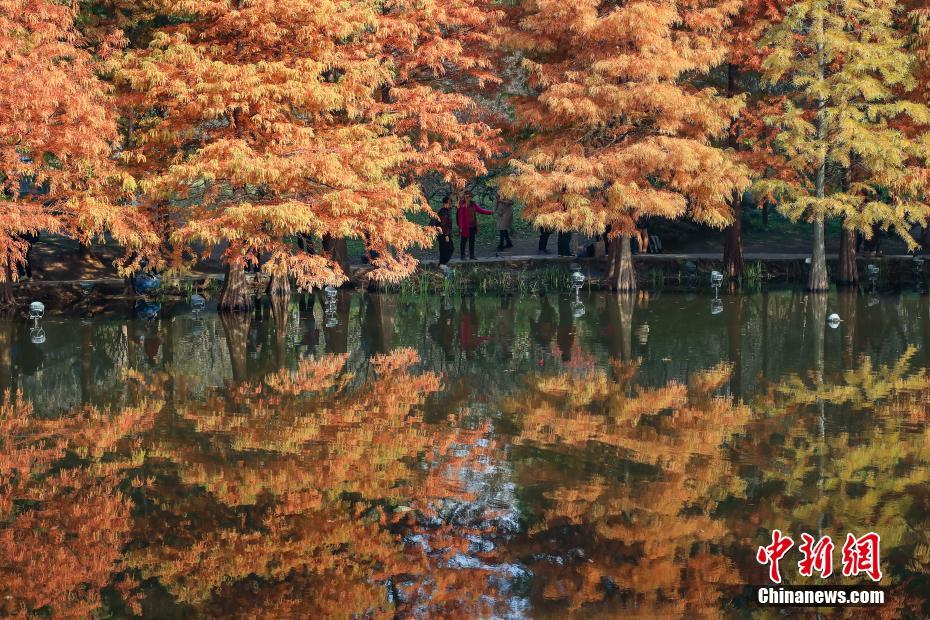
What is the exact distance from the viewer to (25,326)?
23188mm

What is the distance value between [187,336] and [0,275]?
5689 mm

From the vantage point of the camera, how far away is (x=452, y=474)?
10.2 m

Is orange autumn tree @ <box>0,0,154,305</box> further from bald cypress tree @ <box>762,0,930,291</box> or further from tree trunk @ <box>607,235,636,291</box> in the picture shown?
bald cypress tree @ <box>762,0,930,291</box>

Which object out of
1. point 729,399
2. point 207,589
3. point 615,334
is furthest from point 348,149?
point 207,589

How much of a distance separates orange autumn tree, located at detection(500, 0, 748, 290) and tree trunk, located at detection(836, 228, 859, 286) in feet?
14.7

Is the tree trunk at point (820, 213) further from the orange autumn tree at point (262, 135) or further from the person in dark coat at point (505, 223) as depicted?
the orange autumn tree at point (262, 135)

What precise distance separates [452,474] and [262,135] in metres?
14.2

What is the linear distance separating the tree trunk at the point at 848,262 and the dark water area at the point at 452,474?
38.4 ft

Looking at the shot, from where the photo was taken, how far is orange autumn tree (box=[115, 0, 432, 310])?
2148 cm

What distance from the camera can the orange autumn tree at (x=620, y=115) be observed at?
2616cm

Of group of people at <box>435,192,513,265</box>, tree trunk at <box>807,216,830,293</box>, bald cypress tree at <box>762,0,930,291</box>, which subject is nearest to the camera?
bald cypress tree at <box>762,0,930,291</box>
